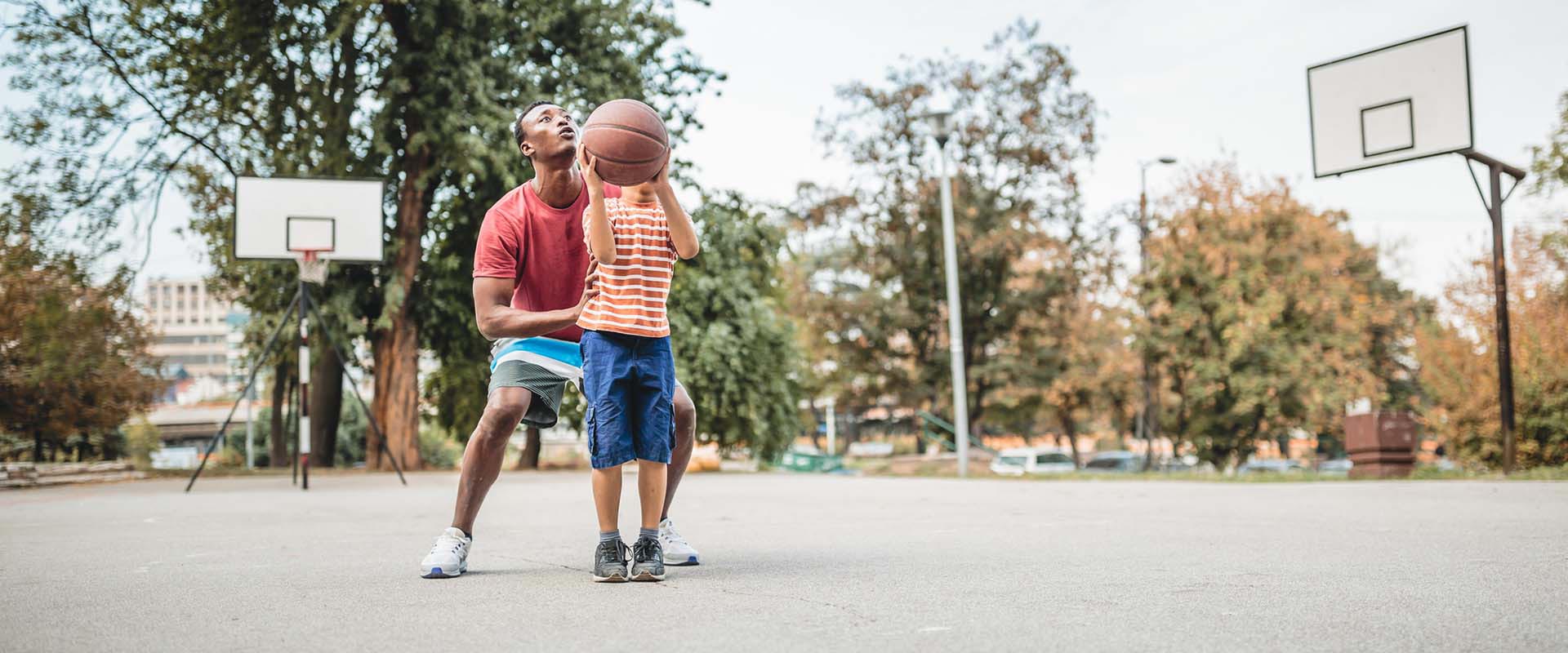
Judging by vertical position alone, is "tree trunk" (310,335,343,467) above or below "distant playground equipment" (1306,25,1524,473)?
below

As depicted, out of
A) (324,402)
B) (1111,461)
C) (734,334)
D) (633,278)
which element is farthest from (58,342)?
(1111,461)

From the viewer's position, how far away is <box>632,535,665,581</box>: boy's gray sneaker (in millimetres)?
4621

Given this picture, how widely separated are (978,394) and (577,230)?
34177mm

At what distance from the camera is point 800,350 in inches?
1080

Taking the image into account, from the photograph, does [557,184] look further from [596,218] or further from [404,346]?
[404,346]

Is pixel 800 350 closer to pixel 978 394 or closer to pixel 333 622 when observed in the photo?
pixel 978 394

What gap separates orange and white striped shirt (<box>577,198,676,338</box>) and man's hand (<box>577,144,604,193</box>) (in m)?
0.12

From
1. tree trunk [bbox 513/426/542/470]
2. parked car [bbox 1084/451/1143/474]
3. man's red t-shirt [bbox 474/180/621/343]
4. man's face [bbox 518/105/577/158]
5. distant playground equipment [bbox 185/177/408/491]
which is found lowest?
parked car [bbox 1084/451/1143/474]

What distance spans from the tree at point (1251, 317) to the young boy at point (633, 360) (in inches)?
1072

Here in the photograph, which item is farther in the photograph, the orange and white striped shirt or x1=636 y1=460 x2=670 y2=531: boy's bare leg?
x1=636 y1=460 x2=670 y2=531: boy's bare leg

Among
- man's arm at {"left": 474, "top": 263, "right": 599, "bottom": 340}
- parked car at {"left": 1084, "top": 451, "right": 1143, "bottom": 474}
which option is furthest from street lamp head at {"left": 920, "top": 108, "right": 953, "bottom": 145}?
parked car at {"left": 1084, "top": 451, "right": 1143, "bottom": 474}

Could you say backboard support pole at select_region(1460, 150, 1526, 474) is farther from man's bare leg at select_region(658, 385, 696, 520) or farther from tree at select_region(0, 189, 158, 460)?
tree at select_region(0, 189, 158, 460)

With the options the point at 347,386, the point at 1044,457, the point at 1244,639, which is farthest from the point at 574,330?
the point at 347,386

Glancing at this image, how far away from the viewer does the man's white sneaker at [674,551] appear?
5.27 meters
